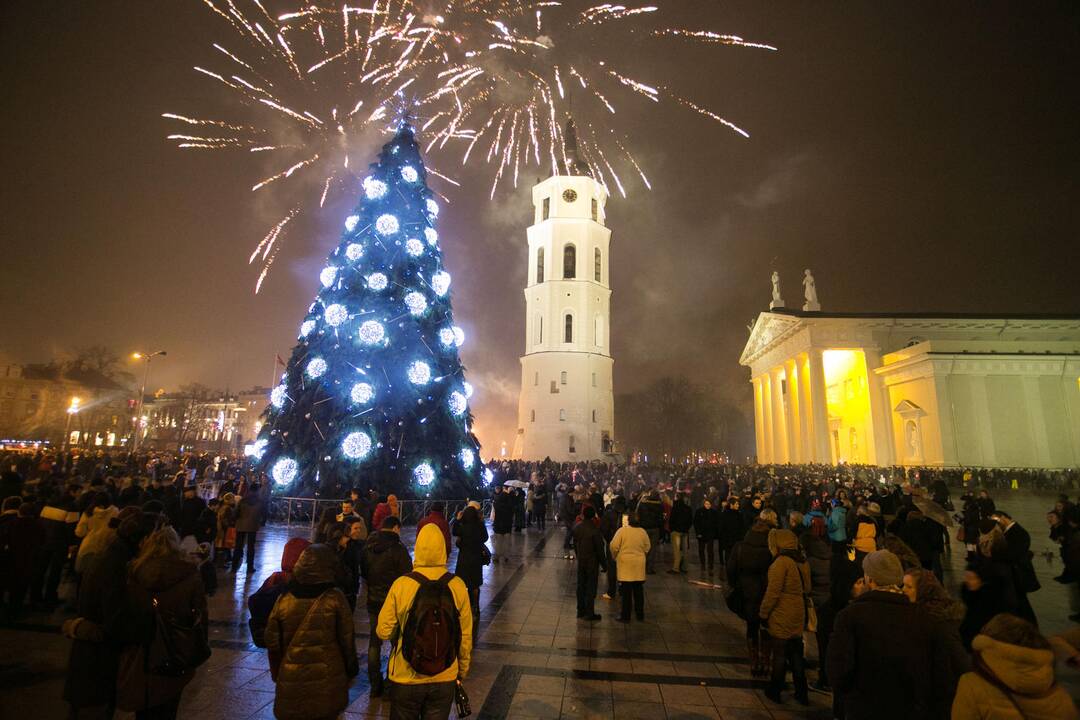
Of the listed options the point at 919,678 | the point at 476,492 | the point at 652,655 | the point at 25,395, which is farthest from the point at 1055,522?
the point at 25,395

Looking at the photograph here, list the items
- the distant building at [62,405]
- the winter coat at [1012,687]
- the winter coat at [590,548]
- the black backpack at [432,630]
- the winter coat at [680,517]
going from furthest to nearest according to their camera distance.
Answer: the distant building at [62,405], the winter coat at [680,517], the winter coat at [590,548], the black backpack at [432,630], the winter coat at [1012,687]

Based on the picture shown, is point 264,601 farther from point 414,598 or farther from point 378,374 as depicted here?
point 378,374

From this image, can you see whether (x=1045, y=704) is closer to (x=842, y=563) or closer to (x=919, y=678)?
(x=919, y=678)

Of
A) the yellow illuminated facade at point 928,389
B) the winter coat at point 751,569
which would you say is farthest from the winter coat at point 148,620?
the yellow illuminated facade at point 928,389

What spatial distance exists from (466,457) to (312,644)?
13712mm

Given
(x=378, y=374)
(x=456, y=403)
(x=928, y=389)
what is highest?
(x=928, y=389)

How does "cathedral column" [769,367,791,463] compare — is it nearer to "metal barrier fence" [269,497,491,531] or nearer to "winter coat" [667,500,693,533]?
"winter coat" [667,500,693,533]

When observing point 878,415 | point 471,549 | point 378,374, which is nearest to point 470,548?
point 471,549

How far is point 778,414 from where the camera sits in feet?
166

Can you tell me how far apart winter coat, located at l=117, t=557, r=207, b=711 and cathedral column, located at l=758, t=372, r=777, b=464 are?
53.8 metres

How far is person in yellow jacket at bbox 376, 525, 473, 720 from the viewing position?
339 centimetres

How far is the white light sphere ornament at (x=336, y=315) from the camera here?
50.8 feet

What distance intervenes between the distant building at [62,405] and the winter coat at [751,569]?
7732 centimetres

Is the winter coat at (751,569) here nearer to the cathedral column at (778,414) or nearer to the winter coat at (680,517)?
the winter coat at (680,517)
